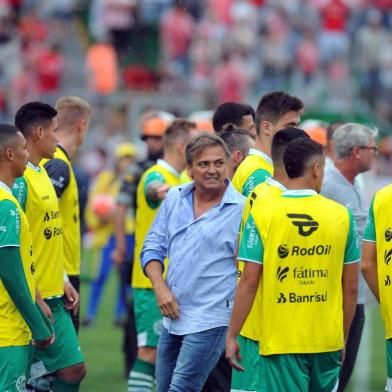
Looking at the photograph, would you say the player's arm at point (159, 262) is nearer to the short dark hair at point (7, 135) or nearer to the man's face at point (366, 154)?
the short dark hair at point (7, 135)

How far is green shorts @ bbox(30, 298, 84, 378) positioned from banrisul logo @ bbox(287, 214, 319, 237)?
2128mm

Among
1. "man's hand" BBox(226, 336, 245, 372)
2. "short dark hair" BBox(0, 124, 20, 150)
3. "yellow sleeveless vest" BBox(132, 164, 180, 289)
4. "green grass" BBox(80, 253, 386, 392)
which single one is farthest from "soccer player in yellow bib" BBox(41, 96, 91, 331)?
"green grass" BBox(80, 253, 386, 392)

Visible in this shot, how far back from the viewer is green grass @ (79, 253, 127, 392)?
12.5 meters

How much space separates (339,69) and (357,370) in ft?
47.2

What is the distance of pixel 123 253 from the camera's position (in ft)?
42.8

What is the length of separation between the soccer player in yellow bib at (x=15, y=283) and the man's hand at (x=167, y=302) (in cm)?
73

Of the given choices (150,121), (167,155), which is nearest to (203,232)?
(167,155)

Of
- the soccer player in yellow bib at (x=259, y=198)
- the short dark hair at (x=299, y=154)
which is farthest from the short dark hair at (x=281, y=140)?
the short dark hair at (x=299, y=154)

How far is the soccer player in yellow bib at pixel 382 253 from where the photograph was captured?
24.8 feet

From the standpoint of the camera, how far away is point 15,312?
7.35 meters

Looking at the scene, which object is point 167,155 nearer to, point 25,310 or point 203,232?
point 203,232

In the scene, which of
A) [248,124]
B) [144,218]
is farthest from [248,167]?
[144,218]

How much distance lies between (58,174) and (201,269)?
1591 millimetres

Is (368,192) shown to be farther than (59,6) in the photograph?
No
